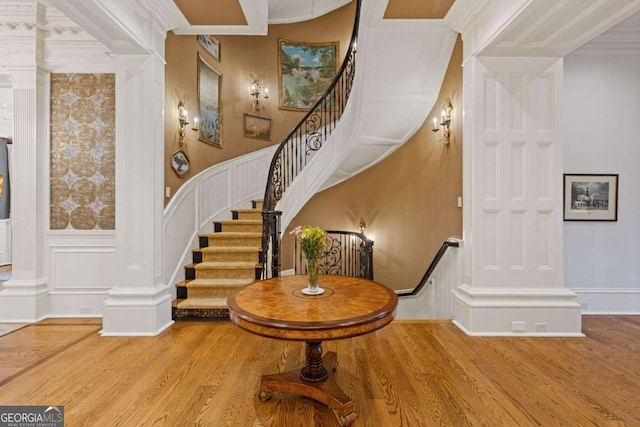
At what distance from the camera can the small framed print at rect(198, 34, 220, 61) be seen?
4861mm

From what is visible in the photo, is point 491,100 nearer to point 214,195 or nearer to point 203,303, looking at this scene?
point 203,303

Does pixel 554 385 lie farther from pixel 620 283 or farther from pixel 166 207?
pixel 166 207

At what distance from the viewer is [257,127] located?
20.7 feet

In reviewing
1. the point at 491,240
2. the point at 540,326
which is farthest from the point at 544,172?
the point at 540,326

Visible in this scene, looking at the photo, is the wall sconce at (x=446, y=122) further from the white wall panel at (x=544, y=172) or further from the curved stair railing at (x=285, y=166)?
the curved stair railing at (x=285, y=166)

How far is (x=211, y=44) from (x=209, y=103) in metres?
1.00

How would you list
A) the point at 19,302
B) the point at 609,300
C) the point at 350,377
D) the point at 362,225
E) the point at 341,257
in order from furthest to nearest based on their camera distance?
the point at 341,257 < the point at 362,225 < the point at 609,300 < the point at 19,302 < the point at 350,377

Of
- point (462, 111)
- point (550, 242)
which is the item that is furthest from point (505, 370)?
point (462, 111)

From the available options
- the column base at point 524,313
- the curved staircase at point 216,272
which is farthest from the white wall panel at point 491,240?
the curved staircase at point 216,272

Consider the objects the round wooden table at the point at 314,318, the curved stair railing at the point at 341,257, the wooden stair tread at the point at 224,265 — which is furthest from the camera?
the curved stair railing at the point at 341,257

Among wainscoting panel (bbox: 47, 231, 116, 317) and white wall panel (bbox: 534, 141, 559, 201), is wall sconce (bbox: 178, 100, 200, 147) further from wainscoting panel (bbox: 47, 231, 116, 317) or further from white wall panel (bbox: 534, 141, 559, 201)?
white wall panel (bbox: 534, 141, 559, 201)

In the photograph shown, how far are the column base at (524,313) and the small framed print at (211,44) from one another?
502 centimetres

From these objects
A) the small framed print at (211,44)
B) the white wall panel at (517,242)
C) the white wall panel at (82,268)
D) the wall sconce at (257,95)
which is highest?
the small framed print at (211,44)

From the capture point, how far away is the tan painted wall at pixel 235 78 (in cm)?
387
